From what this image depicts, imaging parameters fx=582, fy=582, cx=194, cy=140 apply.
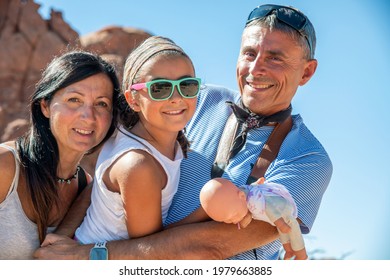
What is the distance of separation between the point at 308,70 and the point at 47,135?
2.17m

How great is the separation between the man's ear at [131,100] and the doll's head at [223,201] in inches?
34.3

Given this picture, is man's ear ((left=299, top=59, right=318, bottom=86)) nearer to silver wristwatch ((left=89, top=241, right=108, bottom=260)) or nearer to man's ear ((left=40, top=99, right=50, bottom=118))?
man's ear ((left=40, top=99, right=50, bottom=118))

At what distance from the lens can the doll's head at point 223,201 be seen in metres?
3.40

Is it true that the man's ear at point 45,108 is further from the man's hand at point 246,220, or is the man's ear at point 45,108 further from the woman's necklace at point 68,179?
the man's hand at point 246,220

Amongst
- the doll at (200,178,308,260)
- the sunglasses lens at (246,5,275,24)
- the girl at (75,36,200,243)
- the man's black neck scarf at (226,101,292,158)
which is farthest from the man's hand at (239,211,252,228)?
the sunglasses lens at (246,5,275,24)

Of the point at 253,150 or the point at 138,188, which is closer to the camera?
the point at 138,188

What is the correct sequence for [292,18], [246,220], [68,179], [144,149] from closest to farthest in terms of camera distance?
[246,220], [144,149], [68,179], [292,18]

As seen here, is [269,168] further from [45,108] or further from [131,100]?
[45,108]

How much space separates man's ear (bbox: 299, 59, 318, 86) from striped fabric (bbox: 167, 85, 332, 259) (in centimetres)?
48

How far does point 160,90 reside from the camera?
12.5 feet

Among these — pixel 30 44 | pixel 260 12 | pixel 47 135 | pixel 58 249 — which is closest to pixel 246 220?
pixel 58 249

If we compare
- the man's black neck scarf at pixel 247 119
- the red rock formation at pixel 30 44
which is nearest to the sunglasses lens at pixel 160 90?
the man's black neck scarf at pixel 247 119
